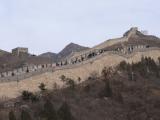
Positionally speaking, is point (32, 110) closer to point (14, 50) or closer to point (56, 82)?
point (56, 82)

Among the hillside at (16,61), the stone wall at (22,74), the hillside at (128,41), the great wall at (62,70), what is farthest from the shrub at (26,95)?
the hillside at (128,41)

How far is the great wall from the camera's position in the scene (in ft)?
195

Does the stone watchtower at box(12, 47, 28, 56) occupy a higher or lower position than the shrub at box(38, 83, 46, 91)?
higher

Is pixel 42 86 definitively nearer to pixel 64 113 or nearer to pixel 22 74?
pixel 22 74

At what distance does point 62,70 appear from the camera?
212 ft

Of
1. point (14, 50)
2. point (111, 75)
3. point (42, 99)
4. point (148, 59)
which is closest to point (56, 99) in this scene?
point (42, 99)

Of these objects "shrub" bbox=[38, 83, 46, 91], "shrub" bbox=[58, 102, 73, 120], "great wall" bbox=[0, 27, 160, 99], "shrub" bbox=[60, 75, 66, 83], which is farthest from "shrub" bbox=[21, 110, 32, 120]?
"shrub" bbox=[60, 75, 66, 83]

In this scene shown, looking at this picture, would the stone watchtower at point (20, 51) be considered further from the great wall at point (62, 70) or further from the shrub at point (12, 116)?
the shrub at point (12, 116)

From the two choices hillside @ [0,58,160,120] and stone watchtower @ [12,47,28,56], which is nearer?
hillside @ [0,58,160,120]

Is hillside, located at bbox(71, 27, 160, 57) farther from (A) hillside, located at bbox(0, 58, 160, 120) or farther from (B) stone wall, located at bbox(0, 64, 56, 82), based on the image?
(B) stone wall, located at bbox(0, 64, 56, 82)

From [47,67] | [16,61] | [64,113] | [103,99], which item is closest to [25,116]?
[64,113]

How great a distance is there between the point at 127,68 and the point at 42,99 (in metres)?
14.6

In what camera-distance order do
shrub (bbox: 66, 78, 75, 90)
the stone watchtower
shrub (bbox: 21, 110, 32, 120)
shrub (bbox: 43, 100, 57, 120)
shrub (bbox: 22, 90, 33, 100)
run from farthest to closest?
the stone watchtower → shrub (bbox: 66, 78, 75, 90) → shrub (bbox: 22, 90, 33, 100) → shrub (bbox: 43, 100, 57, 120) → shrub (bbox: 21, 110, 32, 120)

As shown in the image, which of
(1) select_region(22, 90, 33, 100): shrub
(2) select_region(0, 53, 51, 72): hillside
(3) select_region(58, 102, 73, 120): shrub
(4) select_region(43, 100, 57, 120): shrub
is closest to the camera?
(4) select_region(43, 100, 57, 120): shrub
